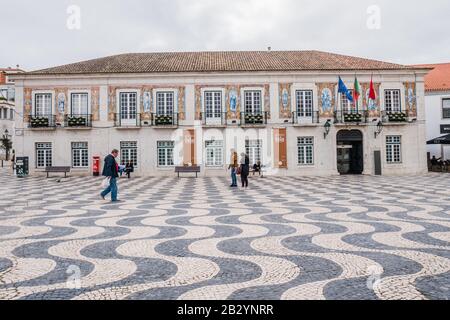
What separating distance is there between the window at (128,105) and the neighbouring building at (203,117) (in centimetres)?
6

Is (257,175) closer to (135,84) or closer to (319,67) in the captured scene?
(319,67)

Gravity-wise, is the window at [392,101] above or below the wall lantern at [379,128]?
above

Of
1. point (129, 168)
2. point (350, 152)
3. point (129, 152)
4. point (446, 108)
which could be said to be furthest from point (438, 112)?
point (129, 168)

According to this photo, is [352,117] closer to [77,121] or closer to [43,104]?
[77,121]

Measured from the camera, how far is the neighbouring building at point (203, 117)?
23359 mm

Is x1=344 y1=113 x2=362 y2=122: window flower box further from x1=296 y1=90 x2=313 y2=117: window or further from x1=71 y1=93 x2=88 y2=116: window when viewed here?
x1=71 y1=93 x2=88 y2=116: window

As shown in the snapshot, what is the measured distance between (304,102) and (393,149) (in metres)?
6.15

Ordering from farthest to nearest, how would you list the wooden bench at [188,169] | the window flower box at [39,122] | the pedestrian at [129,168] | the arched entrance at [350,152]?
the arched entrance at [350,152]
the window flower box at [39,122]
the wooden bench at [188,169]
the pedestrian at [129,168]

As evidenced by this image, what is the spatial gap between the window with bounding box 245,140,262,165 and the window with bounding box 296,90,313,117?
3.17 meters

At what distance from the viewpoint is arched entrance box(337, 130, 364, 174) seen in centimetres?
2370

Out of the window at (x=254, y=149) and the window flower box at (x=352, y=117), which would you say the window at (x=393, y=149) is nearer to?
the window flower box at (x=352, y=117)

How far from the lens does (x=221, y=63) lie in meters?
24.8

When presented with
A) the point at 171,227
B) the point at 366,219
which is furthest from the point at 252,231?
the point at 366,219

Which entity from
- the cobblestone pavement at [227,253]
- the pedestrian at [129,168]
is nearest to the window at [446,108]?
the pedestrian at [129,168]
